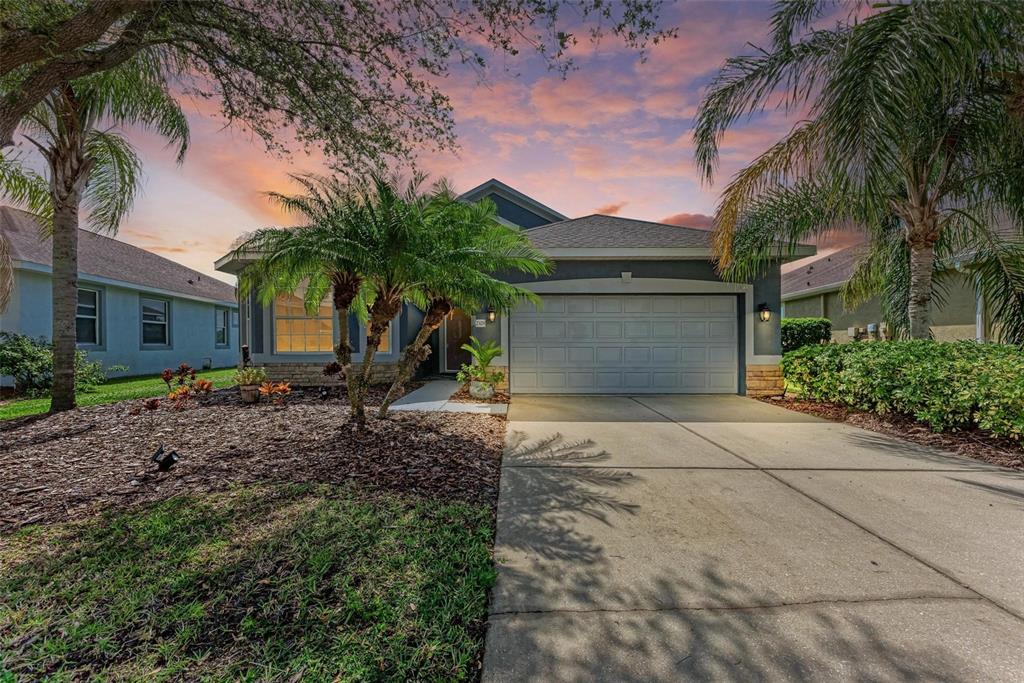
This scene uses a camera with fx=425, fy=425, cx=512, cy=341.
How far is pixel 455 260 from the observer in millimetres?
4980

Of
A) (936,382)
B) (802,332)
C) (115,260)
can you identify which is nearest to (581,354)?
(936,382)

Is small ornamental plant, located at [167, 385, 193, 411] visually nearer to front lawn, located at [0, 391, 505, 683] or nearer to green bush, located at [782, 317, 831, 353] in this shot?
front lawn, located at [0, 391, 505, 683]

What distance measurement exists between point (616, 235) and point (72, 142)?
9820mm

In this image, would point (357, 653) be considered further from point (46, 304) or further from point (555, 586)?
point (46, 304)

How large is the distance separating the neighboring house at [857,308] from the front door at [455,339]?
1009cm

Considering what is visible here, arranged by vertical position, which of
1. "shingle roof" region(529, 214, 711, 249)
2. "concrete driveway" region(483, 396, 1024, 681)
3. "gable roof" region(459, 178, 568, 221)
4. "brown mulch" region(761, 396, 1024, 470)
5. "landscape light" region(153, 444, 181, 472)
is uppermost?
"gable roof" region(459, 178, 568, 221)

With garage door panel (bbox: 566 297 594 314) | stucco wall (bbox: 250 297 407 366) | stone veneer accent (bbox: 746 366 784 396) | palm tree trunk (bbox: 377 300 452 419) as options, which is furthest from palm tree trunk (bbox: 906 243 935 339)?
stucco wall (bbox: 250 297 407 366)

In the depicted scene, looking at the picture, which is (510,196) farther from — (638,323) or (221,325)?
(221,325)

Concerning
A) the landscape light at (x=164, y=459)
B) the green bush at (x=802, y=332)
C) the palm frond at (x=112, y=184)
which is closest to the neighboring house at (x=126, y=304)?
the palm frond at (x=112, y=184)

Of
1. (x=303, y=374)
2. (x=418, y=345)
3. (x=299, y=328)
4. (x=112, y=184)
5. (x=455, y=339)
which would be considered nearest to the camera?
(x=418, y=345)

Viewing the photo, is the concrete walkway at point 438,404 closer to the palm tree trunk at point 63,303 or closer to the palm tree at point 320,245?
the palm tree at point 320,245

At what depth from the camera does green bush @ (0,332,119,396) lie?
8.75m

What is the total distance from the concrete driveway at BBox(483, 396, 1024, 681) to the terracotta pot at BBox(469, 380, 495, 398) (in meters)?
3.49

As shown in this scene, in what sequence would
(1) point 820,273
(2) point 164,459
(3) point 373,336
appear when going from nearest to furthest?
1. (2) point 164,459
2. (3) point 373,336
3. (1) point 820,273
